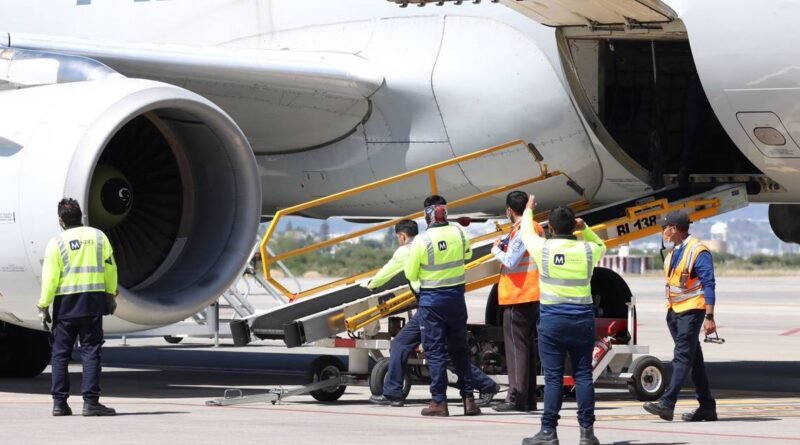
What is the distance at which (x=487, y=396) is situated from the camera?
12.2 metres

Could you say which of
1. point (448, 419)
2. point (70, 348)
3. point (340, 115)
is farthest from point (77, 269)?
point (340, 115)

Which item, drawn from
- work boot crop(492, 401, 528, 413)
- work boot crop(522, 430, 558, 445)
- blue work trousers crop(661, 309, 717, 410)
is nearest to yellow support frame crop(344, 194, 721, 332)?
work boot crop(492, 401, 528, 413)

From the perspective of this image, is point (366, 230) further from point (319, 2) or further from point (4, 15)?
point (4, 15)

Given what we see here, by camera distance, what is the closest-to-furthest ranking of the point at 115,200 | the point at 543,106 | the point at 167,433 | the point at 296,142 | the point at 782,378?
the point at 167,433
the point at 115,200
the point at 543,106
the point at 296,142
the point at 782,378

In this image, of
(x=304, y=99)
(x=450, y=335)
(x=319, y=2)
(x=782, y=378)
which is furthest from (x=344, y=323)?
(x=782, y=378)

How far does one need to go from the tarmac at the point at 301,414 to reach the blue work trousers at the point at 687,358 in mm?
204

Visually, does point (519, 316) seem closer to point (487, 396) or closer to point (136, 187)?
point (487, 396)

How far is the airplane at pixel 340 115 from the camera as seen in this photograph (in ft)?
39.3

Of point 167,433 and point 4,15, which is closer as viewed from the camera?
point 167,433

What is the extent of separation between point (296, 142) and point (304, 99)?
67 cm

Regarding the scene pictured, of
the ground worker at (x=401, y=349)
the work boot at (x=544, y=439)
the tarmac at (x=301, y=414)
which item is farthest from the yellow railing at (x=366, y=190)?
the work boot at (x=544, y=439)

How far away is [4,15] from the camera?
1647 centimetres

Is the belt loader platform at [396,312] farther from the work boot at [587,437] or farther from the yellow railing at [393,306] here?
the work boot at [587,437]

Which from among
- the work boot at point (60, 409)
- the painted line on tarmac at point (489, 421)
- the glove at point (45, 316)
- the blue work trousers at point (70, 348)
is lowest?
the painted line on tarmac at point (489, 421)
